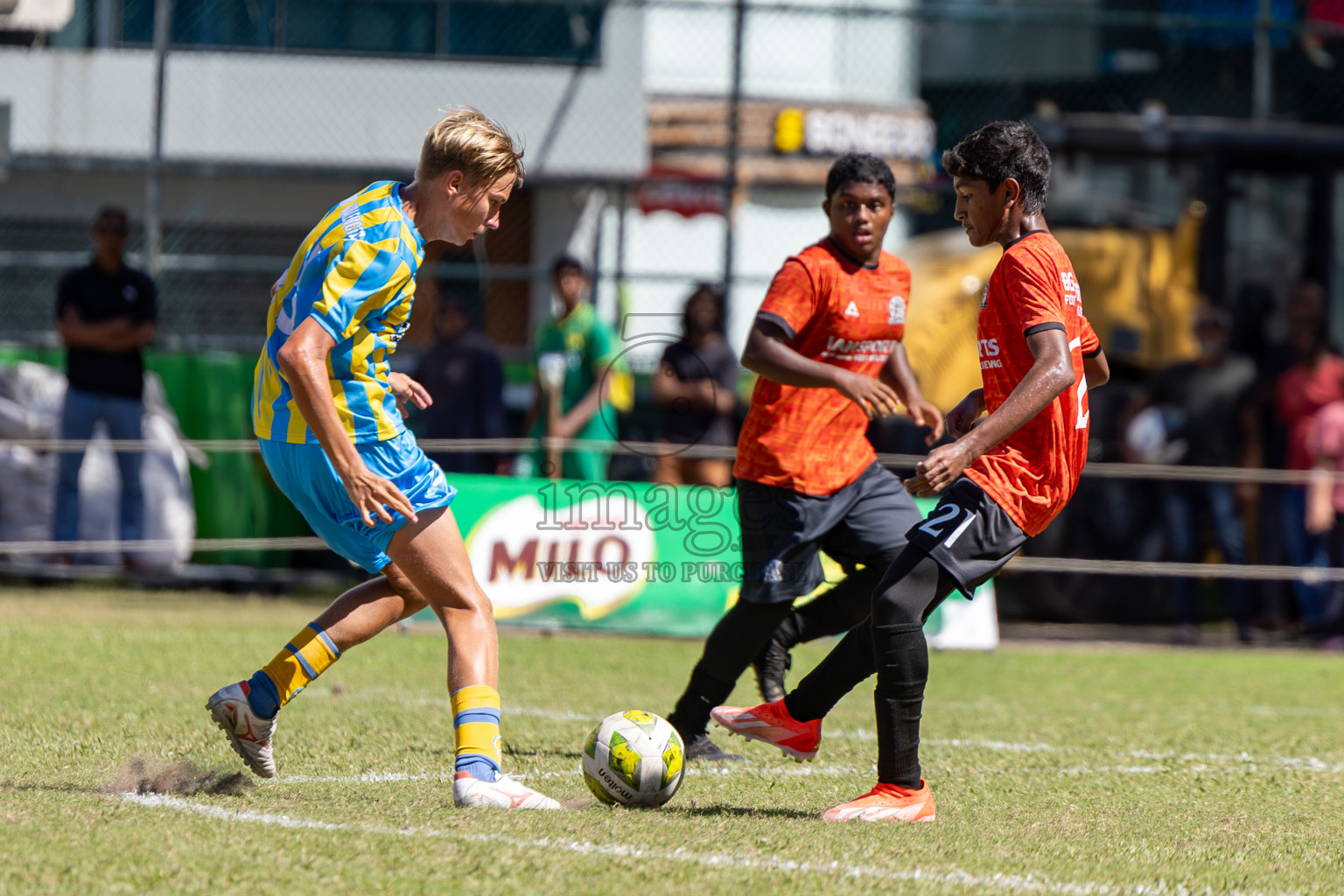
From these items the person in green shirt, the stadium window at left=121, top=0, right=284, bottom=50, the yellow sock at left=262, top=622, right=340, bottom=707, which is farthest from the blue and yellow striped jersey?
the stadium window at left=121, top=0, right=284, bottom=50

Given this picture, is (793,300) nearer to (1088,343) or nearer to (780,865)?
(1088,343)

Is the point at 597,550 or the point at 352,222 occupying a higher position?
the point at 352,222

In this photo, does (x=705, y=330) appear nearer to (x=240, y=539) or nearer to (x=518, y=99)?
(x=240, y=539)

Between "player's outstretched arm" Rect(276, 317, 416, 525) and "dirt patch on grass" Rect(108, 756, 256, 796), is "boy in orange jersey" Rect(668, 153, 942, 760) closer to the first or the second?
"dirt patch on grass" Rect(108, 756, 256, 796)

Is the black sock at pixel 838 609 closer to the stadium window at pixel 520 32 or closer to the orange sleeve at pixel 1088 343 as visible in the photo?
the orange sleeve at pixel 1088 343

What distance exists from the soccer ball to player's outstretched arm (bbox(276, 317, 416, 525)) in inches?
39.3

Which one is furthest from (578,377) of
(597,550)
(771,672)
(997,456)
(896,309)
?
(997,456)

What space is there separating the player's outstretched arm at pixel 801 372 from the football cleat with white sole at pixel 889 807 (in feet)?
4.31

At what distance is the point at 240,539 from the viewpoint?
11727 mm

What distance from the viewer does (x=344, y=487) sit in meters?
4.55

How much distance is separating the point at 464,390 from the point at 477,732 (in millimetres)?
7079

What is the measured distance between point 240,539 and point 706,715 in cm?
665

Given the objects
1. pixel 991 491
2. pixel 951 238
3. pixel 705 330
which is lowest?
pixel 991 491

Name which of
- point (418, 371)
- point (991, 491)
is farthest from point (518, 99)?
point (991, 491)
